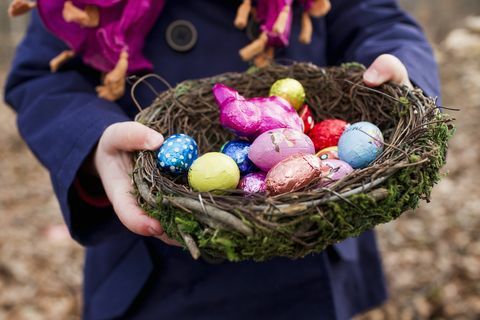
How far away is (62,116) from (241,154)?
1.59 ft

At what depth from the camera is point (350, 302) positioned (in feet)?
6.04

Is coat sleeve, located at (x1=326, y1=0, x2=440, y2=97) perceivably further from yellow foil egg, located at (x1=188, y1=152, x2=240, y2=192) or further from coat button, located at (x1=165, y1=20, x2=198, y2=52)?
yellow foil egg, located at (x1=188, y1=152, x2=240, y2=192)

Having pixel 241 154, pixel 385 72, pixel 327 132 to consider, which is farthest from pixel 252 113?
pixel 385 72

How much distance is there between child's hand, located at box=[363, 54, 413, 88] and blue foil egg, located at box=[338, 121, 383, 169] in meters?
0.10

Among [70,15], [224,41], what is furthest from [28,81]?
[224,41]

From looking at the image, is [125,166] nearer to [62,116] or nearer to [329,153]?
[62,116]

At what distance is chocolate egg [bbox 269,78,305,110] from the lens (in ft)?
4.79

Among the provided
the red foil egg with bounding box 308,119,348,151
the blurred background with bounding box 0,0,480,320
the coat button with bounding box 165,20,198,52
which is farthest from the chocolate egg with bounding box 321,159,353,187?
the blurred background with bounding box 0,0,480,320

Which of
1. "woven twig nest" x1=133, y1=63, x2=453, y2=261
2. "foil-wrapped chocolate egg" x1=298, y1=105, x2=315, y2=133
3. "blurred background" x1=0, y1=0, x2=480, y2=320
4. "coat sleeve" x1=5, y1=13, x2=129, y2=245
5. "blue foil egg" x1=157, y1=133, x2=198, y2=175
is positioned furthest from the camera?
"blurred background" x1=0, y1=0, x2=480, y2=320

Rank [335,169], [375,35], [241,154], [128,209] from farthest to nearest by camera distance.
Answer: [375,35]
[241,154]
[335,169]
[128,209]

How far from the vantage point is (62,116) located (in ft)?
4.78

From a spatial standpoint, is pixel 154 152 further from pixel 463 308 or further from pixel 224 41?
pixel 463 308

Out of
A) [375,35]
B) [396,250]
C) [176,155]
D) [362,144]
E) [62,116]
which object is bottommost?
[396,250]

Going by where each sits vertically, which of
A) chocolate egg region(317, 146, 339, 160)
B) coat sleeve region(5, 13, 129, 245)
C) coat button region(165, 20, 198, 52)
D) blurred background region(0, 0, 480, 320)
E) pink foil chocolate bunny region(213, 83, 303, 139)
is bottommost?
blurred background region(0, 0, 480, 320)
